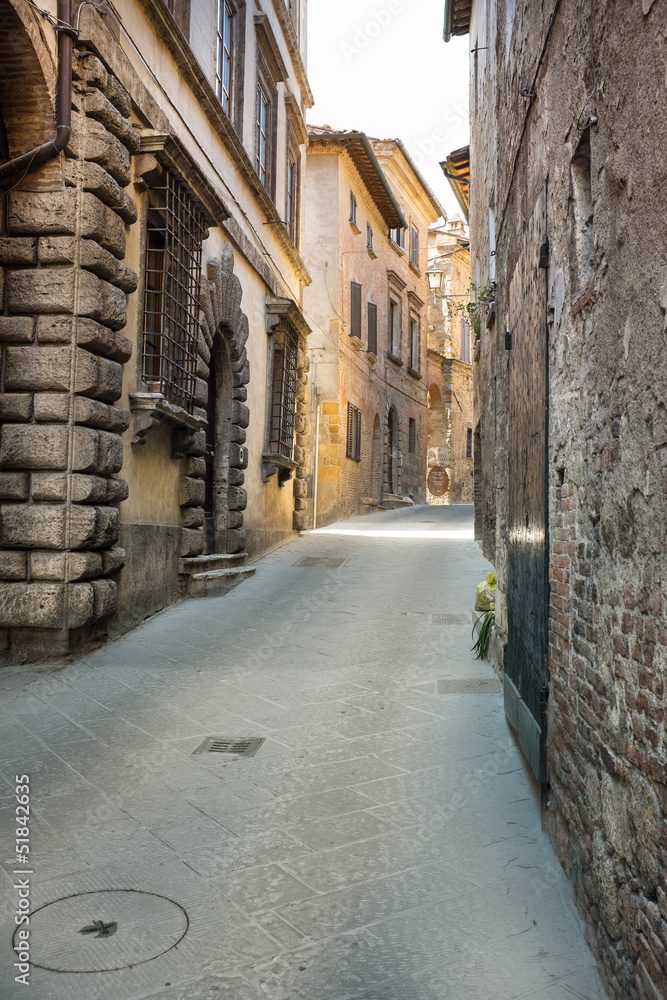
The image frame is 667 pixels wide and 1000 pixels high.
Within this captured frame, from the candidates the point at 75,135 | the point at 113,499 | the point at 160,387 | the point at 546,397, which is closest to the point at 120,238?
the point at 75,135

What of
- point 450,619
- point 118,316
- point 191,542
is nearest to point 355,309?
point 191,542

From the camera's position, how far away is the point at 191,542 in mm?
8570

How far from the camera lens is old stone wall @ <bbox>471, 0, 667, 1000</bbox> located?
1989 millimetres

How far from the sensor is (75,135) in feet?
19.4

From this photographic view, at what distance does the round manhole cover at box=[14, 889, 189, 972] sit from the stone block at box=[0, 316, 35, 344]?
4.09m

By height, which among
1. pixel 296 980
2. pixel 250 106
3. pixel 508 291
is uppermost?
pixel 250 106

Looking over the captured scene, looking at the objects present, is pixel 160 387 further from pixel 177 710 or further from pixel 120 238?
pixel 177 710

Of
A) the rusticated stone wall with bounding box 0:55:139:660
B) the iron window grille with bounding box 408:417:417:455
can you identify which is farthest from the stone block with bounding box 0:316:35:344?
the iron window grille with bounding box 408:417:417:455

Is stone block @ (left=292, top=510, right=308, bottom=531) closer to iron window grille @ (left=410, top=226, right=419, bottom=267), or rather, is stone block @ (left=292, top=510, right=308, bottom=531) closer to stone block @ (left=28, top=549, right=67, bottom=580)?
stone block @ (left=28, top=549, right=67, bottom=580)

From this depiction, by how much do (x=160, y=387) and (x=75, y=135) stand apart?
2.06 meters

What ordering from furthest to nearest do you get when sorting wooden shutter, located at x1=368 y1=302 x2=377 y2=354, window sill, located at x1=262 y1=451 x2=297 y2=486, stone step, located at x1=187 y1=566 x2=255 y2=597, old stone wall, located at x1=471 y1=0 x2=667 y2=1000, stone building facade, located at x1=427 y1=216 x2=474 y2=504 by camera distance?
stone building facade, located at x1=427 y1=216 x2=474 y2=504, wooden shutter, located at x1=368 y1=302 x2=377 y2=354, window sill, located at x1=262 y1=451 x2=297 y2=486, stone step, located at x1=187 y1=566 x2=255 y2=597, old stone wall, located at x1=471 y1=0 x2=667 y2=1000

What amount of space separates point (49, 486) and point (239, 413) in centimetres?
481

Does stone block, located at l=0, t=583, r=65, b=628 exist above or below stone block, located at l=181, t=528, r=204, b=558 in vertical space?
below

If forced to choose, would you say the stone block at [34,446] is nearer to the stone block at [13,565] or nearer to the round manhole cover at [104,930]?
the stone block at [13,565]
